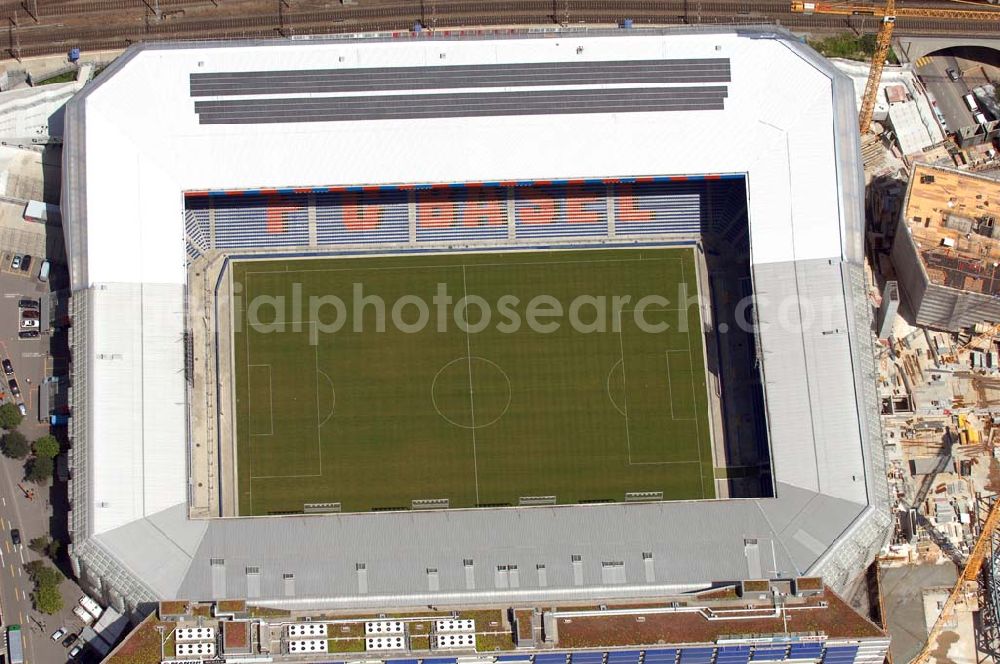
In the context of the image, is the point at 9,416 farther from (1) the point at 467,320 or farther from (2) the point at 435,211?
(2) the point at 435,211

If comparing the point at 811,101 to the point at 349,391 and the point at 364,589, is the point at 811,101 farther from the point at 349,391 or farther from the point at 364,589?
the point at 364,589

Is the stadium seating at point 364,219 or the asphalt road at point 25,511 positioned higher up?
the stadium seating at point 364,219

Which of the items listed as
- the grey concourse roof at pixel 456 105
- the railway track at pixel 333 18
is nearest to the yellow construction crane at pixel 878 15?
the railway track at pixel 333 18

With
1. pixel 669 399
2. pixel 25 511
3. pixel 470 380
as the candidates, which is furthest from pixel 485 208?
pixel 25 511

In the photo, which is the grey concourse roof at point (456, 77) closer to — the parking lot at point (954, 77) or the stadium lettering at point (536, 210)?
the stadium lettering at point (536, 210)

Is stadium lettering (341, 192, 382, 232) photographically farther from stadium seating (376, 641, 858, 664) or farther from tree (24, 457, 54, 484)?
stadium seating (376, 641, 858, 664)

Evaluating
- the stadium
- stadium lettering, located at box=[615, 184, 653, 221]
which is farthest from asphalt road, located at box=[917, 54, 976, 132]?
stadium lettering, located at box=[615, 184, 653, 221]
